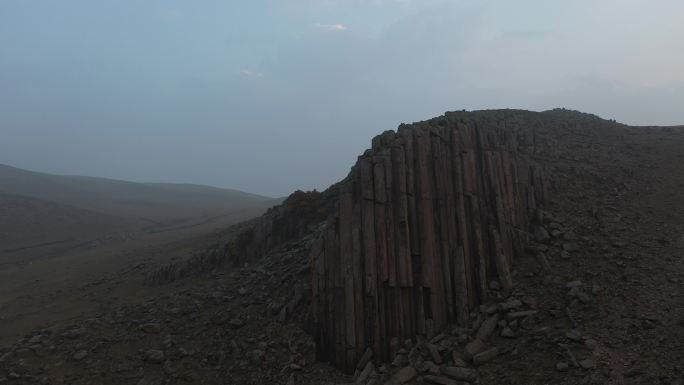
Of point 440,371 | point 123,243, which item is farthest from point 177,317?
point 123,243

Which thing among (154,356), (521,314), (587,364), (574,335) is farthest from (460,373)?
(154,356)

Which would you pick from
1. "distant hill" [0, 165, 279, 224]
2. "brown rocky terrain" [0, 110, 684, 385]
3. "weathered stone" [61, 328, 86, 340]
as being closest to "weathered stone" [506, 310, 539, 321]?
"brown rocky terrain" [0, 110, 684, 385]

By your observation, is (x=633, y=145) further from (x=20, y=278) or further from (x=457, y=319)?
(x=20, y=278)

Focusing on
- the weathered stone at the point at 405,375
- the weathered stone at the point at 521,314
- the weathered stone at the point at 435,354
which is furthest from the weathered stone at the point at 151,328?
the weathered stone at the point at 521,314

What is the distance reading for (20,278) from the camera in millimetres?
28391

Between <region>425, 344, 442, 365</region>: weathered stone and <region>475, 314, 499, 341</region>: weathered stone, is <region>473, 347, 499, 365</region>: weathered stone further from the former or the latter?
<region>425, 344, 442, 365</region>: weathered stone

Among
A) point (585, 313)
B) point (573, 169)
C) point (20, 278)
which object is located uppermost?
point (573, 169)

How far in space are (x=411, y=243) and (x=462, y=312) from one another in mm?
2117

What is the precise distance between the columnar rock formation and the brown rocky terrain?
0.05 meters

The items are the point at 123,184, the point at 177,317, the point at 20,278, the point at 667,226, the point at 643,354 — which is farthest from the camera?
the point at 123,184

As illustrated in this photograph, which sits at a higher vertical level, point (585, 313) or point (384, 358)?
point (585, 313)

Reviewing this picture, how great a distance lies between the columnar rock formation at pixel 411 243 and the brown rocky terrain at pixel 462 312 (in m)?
0.05

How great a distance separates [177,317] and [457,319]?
881 cm

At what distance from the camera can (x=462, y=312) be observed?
10.9m
